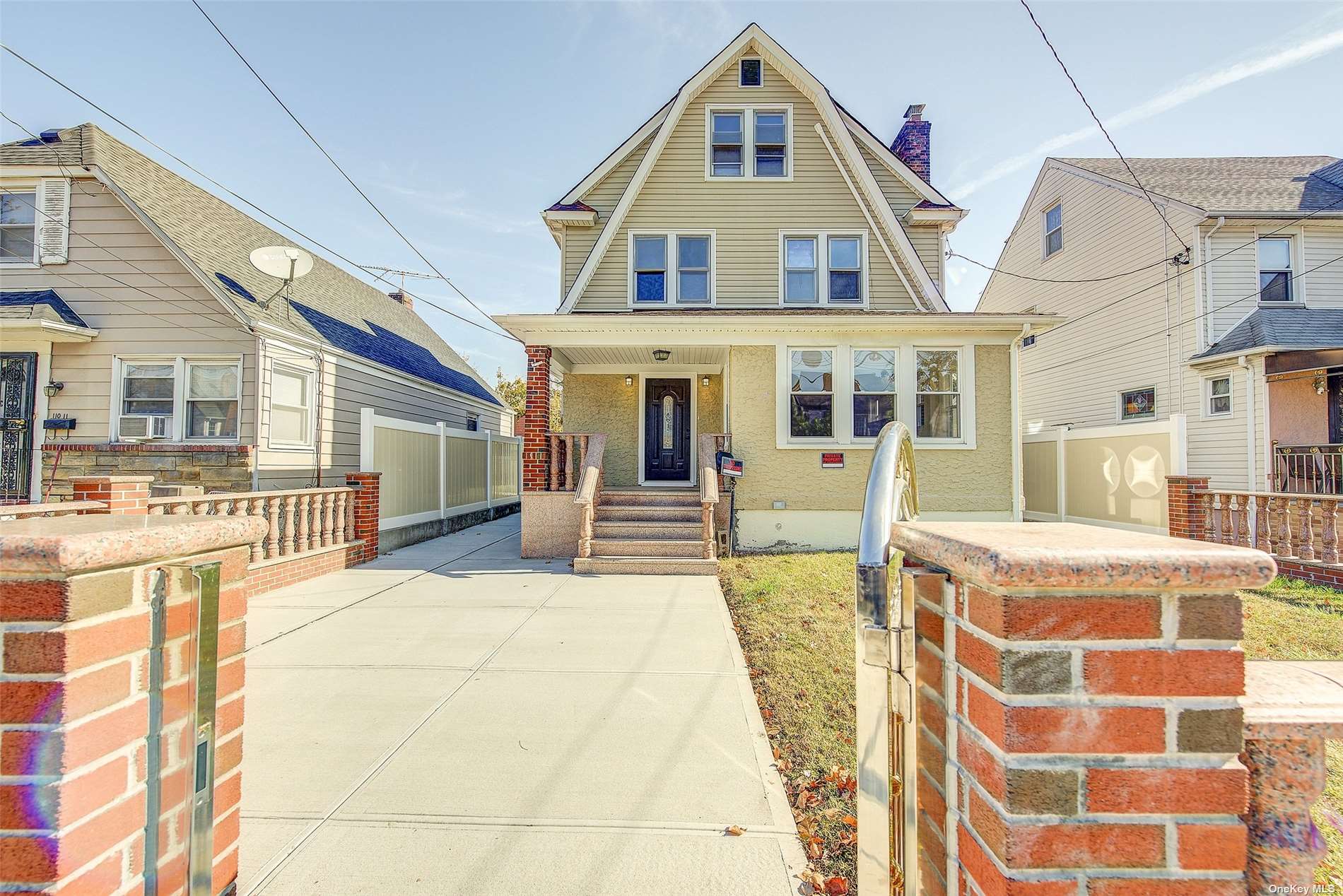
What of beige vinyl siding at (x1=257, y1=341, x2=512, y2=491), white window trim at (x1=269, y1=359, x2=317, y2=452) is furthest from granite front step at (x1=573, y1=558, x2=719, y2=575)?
white window trim at (x1=269, y1=359, x2=317, y2=452)

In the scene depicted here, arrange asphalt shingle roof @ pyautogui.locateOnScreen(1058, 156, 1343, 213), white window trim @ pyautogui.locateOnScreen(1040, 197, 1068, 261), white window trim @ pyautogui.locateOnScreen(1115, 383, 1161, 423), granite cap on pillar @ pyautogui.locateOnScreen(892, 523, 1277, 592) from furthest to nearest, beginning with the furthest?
white window trim @ pyautogui.locateOnScreen(1040, 197, 1068, 261) < white window trim @ pyautogui.locateOnScreen(1115, 383, 1161, 423) < asphalt shingle roof @ pyautogui.locateOnScreen(1058, 156, 1343, 213) < granite cap on pillar @ pyautogui.locateOnScreen(892, 523, 1277, 592)

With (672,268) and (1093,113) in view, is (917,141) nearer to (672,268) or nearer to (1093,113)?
(1093,113)

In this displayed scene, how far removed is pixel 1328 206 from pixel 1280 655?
44.1ft

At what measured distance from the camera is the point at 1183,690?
1029 mm

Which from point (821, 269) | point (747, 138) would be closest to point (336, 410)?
point (747, 138)

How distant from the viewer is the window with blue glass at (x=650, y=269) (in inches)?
408

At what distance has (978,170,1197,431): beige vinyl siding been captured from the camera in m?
12.2

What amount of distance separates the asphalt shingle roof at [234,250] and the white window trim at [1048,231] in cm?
1683

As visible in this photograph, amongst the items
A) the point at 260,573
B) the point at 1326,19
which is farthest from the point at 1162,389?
the point at 260,573

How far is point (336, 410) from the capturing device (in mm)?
10711

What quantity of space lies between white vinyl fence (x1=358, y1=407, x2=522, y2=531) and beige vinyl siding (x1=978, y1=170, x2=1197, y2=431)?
14.8 meters

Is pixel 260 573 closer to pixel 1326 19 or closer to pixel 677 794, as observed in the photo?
pixel 677 794

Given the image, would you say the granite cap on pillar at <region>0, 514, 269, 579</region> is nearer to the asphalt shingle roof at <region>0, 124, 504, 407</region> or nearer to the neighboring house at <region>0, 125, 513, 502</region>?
the neighboring house at <region>0, 125, 513, 502</region>

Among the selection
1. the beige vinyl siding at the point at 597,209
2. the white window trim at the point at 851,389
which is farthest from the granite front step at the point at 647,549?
the beige vinyl siding at the point at 597,209
